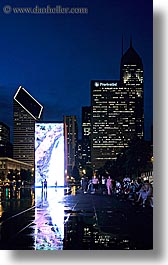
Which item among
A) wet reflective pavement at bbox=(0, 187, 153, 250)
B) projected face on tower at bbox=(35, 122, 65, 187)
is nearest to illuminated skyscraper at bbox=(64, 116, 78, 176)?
projected face on tower at bbox=(35, 122, 65, 187)

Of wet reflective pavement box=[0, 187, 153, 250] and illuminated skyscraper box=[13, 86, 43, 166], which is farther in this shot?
illuminated skyscraper box=[13, 86, 43, 166]

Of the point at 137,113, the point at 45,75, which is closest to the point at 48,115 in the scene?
the point at 45,75

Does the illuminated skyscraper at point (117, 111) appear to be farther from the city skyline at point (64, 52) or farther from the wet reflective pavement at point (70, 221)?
the wet reflective pavement at point (70, 221)

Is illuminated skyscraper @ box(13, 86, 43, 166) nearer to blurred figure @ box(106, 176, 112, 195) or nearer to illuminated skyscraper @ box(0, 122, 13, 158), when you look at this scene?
illuminated skyscraper @ box(0, 122, 13, 158)

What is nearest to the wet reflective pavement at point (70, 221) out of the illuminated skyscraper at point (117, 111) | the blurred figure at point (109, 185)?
the blurred figure at point (109, 185)

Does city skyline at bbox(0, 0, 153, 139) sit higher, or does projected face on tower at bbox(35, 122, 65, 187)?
city skyline at bbox(0, 0, 153, 139)

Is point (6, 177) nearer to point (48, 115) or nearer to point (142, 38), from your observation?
point (48, 115)
